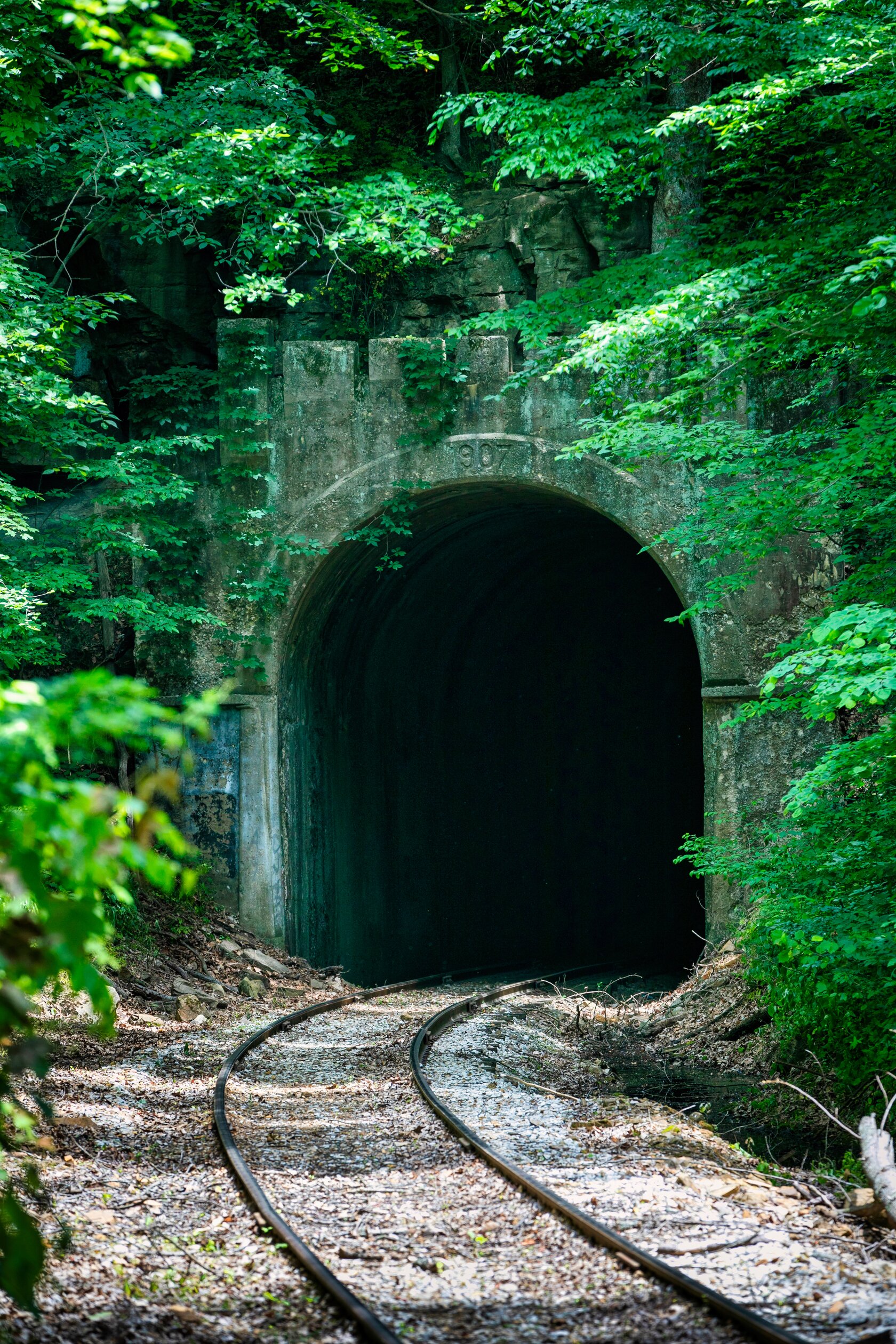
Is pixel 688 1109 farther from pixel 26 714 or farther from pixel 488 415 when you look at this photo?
pixel 488 415

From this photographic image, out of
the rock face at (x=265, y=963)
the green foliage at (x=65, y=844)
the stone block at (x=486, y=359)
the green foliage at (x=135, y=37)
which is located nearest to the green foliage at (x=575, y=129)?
the stone block at (x=486, y=359)

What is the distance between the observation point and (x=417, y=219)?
13117mm

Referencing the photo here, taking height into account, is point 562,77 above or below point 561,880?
above

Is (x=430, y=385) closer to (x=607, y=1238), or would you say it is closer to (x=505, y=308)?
(x=505, y=308)

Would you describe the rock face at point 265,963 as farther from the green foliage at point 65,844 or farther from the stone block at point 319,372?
the green foliage at point 65,844

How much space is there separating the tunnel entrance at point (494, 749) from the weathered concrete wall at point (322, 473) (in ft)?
→ 1.08

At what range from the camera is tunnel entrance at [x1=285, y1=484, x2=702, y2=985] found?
48.1ft

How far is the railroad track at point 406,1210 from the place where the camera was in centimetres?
417

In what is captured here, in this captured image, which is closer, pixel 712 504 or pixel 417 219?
pixel 712 504

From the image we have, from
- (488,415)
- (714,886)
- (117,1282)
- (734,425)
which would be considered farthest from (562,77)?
(117,1282)

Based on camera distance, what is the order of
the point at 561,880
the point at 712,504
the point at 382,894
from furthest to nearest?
the point at 561,880
the point at 382,894
the point at 712,504

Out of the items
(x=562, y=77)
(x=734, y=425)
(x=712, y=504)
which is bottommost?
(x=712, y=504)

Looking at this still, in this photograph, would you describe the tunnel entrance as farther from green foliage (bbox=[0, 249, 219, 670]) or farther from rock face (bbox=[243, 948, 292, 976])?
green foliage (bbox=[0, 249, 219, 670])

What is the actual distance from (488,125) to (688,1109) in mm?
9404
